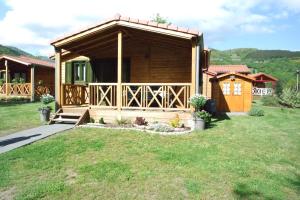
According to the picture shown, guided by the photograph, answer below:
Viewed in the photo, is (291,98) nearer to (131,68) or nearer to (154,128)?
(131,68)

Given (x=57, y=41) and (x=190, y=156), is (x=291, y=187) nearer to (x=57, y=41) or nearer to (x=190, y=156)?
(x=190, y=156)

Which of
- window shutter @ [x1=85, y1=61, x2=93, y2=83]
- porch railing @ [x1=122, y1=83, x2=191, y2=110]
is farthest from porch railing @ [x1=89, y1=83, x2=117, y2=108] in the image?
window shutter @ [x1=85, y1=61, x2=93, y2=83]

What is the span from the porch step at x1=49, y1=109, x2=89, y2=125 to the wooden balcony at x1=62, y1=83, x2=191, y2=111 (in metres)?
0.59

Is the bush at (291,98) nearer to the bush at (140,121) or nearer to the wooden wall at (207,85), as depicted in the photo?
the wooden wall at (207,85)

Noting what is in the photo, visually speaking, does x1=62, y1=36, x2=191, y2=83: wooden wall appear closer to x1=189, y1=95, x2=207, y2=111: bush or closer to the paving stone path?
x1=189, y1=95, x2=207, y2=111: bush

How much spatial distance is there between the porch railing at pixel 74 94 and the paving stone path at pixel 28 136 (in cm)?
204

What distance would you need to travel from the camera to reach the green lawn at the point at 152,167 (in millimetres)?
4168

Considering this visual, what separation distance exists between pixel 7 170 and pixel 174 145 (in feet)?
11.8

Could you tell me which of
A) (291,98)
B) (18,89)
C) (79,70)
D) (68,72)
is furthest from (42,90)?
(291,98)

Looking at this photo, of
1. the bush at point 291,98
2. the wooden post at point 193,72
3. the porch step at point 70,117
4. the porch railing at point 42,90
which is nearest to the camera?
the wooden post at point 193,72

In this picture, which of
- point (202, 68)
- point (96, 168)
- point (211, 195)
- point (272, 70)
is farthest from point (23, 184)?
point (272, 70)

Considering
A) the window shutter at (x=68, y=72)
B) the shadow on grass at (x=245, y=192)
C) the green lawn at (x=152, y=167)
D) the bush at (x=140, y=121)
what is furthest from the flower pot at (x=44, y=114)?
the shadow on grass at (x=245, y=192)

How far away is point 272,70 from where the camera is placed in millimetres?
56094

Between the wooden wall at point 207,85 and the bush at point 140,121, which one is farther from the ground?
the wooden wall at point 207,85
